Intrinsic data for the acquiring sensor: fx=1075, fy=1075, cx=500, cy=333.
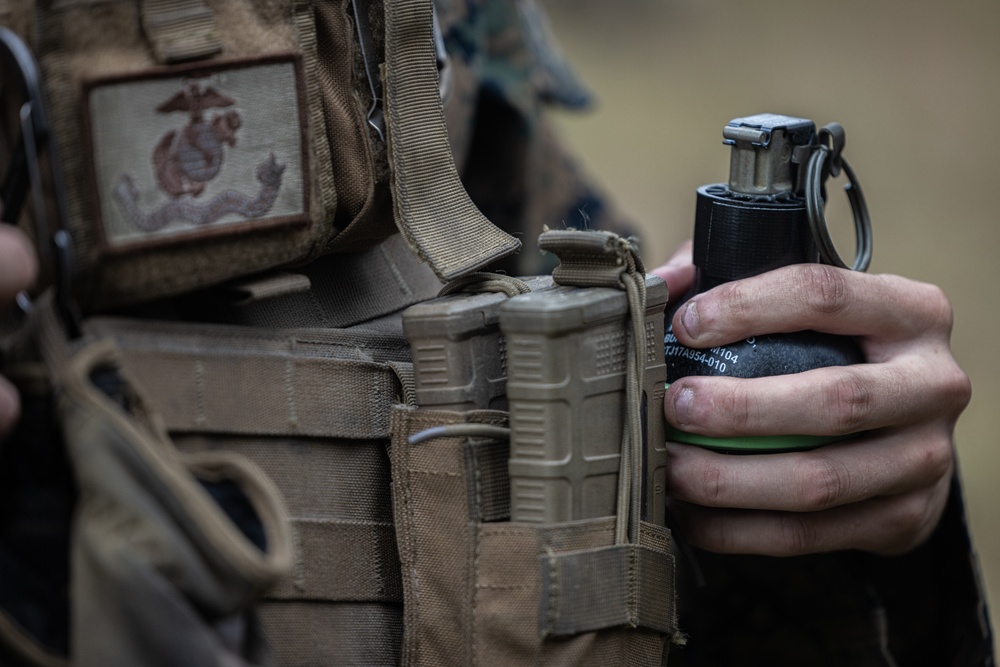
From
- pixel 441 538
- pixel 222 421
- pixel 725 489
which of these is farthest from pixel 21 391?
pixel 725 489

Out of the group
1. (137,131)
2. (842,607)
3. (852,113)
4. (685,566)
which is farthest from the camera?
(852,113)

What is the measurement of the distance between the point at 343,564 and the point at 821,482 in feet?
1.34

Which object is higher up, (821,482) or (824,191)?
(824,191)

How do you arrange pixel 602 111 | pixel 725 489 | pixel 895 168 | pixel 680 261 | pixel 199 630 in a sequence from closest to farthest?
pixel 199 630 → pixel 725 489 → pixel 680 261 → pixel 895 168 → pixel 602 111

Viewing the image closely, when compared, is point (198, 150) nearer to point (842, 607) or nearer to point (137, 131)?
point (137, 131)

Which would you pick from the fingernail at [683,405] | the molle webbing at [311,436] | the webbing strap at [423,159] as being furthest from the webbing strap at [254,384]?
the fingernail at [683,405]

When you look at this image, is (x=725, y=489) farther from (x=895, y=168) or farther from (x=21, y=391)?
(x=895, y=168)

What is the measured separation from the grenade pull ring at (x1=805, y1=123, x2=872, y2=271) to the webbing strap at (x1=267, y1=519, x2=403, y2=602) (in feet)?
1.45

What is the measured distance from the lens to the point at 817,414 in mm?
902

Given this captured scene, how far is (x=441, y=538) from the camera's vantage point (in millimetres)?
836

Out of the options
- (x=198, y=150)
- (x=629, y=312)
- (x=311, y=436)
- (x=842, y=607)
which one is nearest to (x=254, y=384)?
(x=311, y=436)

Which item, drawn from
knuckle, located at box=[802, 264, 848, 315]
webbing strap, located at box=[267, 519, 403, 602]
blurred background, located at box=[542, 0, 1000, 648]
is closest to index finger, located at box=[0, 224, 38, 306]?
webbing strap, located at box=[267, 519, 403, 602]

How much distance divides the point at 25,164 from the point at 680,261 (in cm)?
70

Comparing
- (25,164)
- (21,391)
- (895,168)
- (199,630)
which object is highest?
(25,164)
